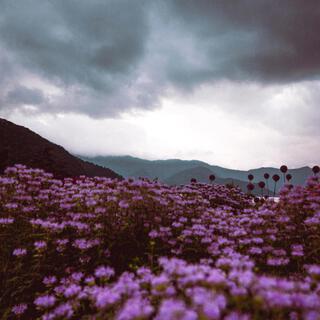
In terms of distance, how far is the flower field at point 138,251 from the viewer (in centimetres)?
344

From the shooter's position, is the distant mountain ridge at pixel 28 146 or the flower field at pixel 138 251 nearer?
the flower field at pixel 138 251

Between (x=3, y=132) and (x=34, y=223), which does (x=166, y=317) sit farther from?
(x=3, y=132)

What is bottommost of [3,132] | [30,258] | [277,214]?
[30,258]

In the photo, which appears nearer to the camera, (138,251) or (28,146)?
(138,251)

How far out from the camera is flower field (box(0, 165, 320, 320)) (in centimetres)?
344

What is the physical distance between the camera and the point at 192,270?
374cm

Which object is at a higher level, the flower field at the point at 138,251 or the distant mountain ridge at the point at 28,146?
the distant mountain ridge at the point at 28,146

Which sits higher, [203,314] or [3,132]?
[3,132]

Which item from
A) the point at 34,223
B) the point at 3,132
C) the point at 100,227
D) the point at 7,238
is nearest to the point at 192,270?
the point at 100,227

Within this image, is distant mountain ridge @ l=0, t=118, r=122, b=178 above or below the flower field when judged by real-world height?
above

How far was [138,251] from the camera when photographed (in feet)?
24.6

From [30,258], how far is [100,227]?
68.0 inches

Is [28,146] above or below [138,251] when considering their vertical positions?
above

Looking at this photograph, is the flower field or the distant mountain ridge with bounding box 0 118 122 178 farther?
the distant mountain ridge with bounding box 0 118 122 178
